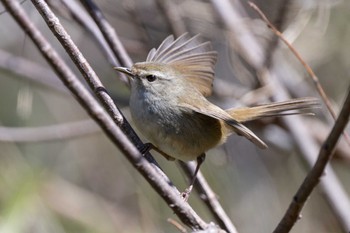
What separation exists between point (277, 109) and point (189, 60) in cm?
54

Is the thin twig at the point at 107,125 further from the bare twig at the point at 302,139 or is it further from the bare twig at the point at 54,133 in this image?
the bare twig at the point at 54,133

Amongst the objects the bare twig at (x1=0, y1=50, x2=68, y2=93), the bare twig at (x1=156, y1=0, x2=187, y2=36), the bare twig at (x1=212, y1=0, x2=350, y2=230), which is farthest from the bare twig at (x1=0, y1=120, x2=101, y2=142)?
the bare twig at (x1=212, y1=0, x2=350, y2=230)

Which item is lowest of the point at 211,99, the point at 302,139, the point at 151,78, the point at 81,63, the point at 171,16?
the point at 81,63

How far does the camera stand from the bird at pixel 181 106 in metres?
3.18

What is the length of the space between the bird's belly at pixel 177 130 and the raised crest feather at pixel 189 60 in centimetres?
24

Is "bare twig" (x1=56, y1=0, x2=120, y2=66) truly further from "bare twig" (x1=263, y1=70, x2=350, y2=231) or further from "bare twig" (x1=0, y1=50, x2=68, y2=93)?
"bare twig" (x1=263, y1=70, x2=350, y2=231)

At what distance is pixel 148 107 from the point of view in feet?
10.5

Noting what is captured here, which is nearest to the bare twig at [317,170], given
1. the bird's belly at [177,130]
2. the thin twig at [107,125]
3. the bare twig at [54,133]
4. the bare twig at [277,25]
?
the thin twig at [107,125]

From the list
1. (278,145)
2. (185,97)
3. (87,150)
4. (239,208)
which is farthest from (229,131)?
(87,150)

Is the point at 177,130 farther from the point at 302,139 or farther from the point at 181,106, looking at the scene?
the point at 302,139

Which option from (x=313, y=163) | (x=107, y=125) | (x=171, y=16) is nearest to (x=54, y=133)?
(x=171, y=16)

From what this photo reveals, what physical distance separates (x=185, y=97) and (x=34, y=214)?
1.04m

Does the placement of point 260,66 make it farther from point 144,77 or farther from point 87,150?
point 87,150

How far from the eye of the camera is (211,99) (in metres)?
4.51
